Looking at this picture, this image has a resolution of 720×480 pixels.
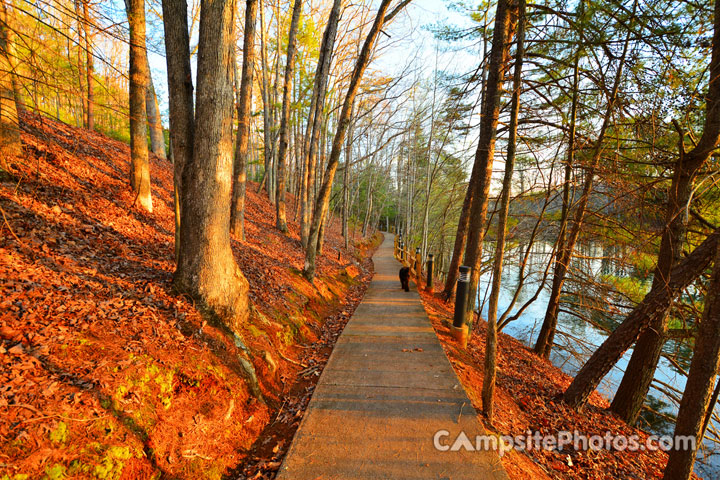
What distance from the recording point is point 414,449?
2969 mm

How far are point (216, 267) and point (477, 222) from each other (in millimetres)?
4691

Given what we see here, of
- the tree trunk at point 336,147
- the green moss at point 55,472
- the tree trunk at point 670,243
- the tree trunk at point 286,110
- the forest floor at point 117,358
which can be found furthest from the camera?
the tree trunk at point 286,110

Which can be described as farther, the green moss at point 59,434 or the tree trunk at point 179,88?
the tree trunk at point 179,88

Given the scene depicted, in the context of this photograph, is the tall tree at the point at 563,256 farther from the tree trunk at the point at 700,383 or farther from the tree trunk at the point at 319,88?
the tree trunk at the point at 319,88

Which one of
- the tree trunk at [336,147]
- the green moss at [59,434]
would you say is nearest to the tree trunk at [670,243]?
the tree trunk at [336,147]

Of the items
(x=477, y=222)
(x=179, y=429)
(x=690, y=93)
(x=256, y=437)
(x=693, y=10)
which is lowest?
(x=256, y=437)

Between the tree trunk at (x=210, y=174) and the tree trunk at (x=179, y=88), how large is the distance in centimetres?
28

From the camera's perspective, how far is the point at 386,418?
341 cm

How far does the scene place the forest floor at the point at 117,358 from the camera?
7.23 ft

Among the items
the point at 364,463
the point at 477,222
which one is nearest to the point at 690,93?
the point at 477,222

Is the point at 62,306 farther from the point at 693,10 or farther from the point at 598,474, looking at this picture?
the point at 693,10

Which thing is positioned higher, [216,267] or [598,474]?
[216,267]

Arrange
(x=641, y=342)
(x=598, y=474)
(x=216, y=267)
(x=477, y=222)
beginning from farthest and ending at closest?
(x=477, y=222) < (x=641, y=342) < (x=216, y=267) < (x=598, y=474)

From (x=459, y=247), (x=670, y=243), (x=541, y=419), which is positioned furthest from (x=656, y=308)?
(x=459, y=247)
